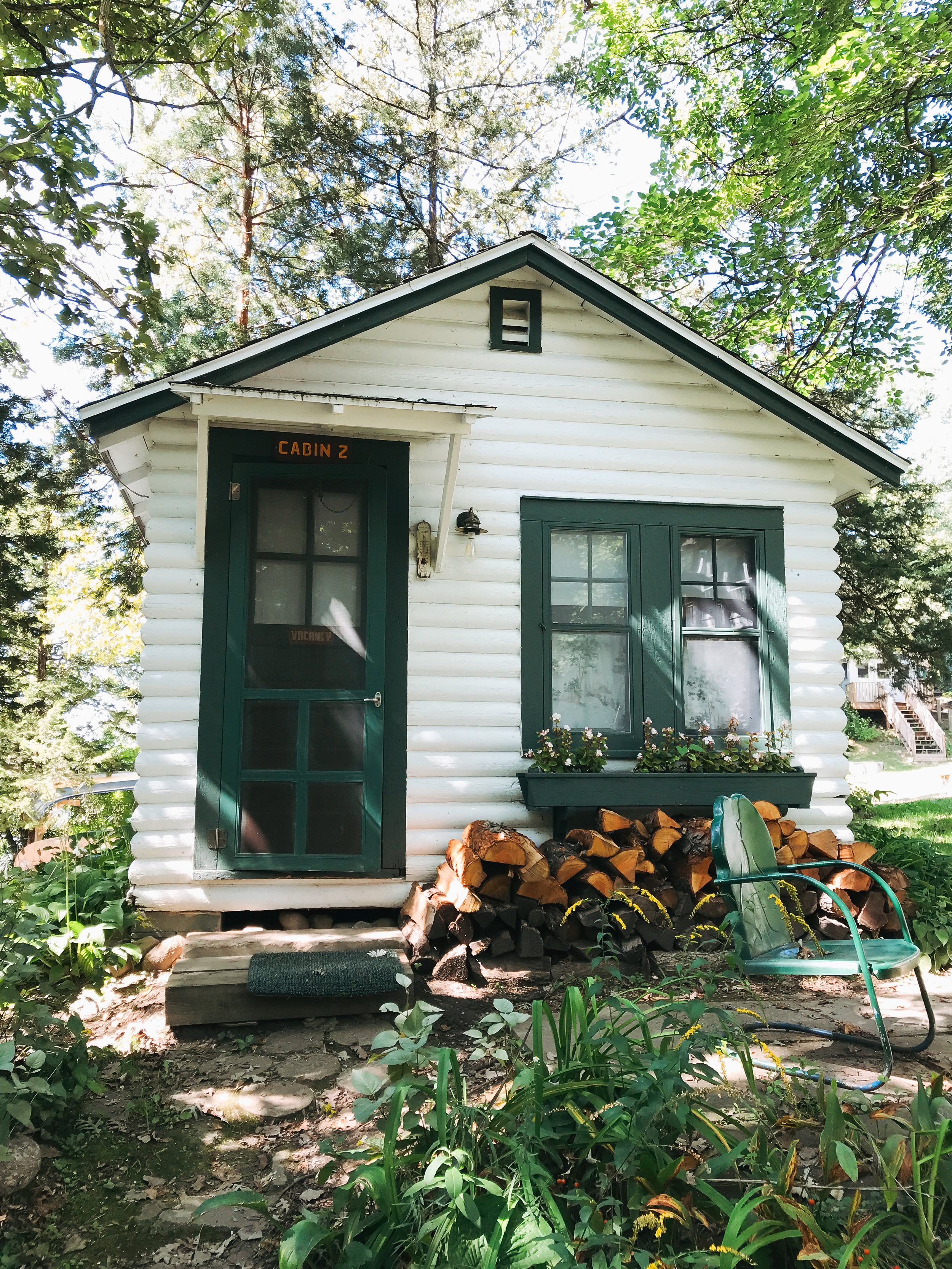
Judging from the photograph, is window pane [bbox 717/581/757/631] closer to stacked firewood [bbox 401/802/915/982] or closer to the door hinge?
stacked firewood [bbox 401/802/915/982]

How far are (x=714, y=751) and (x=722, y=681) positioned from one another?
0.56 meters

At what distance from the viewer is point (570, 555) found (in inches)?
222

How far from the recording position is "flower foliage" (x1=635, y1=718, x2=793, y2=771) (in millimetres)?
5254

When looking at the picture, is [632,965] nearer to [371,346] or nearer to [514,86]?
[371,346]

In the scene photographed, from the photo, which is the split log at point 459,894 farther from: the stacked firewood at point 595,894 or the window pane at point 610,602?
the window pane at point 610,602

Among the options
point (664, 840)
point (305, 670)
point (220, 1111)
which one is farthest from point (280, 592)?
point (220, 1111)

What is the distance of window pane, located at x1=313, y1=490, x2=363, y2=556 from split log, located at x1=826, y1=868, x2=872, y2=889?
3483 mm

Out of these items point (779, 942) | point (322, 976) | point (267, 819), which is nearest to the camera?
point (779, 942)

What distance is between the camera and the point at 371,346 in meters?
5.51

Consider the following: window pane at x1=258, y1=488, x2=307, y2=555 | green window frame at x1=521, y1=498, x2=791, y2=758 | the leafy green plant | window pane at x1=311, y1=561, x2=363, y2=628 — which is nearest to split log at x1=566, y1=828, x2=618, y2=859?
green window frame at x1=521, y1=498, x2=791, y2=758

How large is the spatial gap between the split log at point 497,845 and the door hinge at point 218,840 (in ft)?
4.49

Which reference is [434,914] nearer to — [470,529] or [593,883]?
[593,883]

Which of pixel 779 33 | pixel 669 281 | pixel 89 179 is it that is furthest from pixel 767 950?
pixel 779 33

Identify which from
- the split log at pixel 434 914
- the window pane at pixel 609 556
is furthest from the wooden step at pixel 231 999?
the window pane at pixel 609 556
